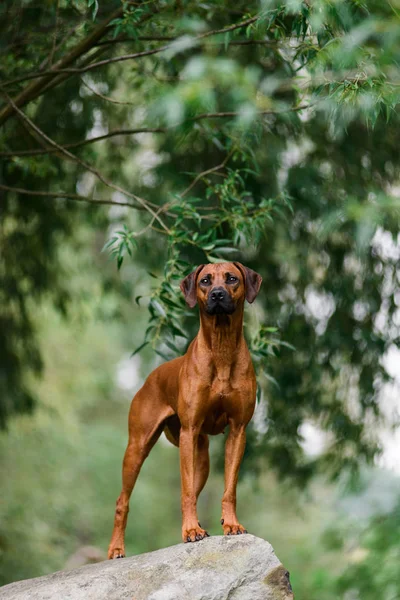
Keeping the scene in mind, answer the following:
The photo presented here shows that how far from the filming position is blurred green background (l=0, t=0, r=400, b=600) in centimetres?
624

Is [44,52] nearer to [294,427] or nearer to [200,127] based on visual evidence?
[200,127]

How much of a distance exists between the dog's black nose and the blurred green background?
880 mm

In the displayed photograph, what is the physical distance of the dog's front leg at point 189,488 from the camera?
16.3 feet

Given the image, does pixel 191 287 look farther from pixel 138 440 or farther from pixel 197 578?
pixel 197 578

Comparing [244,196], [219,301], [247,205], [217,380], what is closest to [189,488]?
[217,380]

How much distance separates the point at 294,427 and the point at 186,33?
425 cm

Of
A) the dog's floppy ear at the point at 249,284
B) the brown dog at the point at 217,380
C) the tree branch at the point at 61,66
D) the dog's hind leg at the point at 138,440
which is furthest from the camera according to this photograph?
the tree branch at the point at 61,66

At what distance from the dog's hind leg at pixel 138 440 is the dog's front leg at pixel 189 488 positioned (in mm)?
461

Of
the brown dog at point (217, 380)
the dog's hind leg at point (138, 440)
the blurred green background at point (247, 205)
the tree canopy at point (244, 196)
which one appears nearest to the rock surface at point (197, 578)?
the brown dog at point (217, 380)

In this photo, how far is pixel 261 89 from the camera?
7.59 m

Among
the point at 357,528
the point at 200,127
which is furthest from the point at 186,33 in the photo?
the point at 357,528

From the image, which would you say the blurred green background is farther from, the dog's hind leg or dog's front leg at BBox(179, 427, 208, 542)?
dog's front leg at BBox(179, 427, 208, 542)

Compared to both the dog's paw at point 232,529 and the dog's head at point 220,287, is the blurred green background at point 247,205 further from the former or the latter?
the dog's paw at point 232,529

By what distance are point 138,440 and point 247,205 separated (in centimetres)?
198
